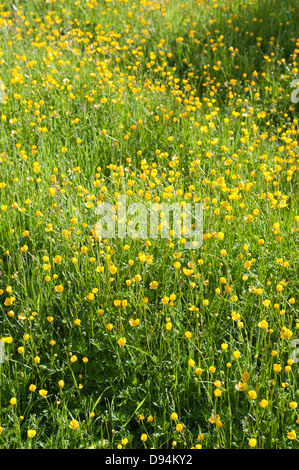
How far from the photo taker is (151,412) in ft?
8.82

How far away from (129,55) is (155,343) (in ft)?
13.7

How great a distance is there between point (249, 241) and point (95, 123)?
2.00 m

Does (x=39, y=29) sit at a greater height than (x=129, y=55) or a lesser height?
greater

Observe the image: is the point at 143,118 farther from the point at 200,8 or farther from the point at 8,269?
the point at 200,8

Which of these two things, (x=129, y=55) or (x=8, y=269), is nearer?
(x=8, y=269)

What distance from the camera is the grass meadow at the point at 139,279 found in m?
2.62

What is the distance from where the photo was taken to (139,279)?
284 centimetres

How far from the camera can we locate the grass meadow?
8.61 feet

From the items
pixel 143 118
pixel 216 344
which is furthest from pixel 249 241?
pixel 143 118

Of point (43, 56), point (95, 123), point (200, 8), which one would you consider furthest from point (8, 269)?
point (200, 8)

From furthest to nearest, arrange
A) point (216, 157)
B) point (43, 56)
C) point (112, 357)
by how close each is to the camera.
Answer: point (43, 56), point (216, 157), point (112, 357)

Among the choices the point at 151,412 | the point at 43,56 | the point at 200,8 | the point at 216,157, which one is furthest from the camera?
the point at 200,8

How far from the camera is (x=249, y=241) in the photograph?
3441 millimetres

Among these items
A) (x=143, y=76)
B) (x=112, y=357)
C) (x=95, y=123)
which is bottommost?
(x=112, y=357)
